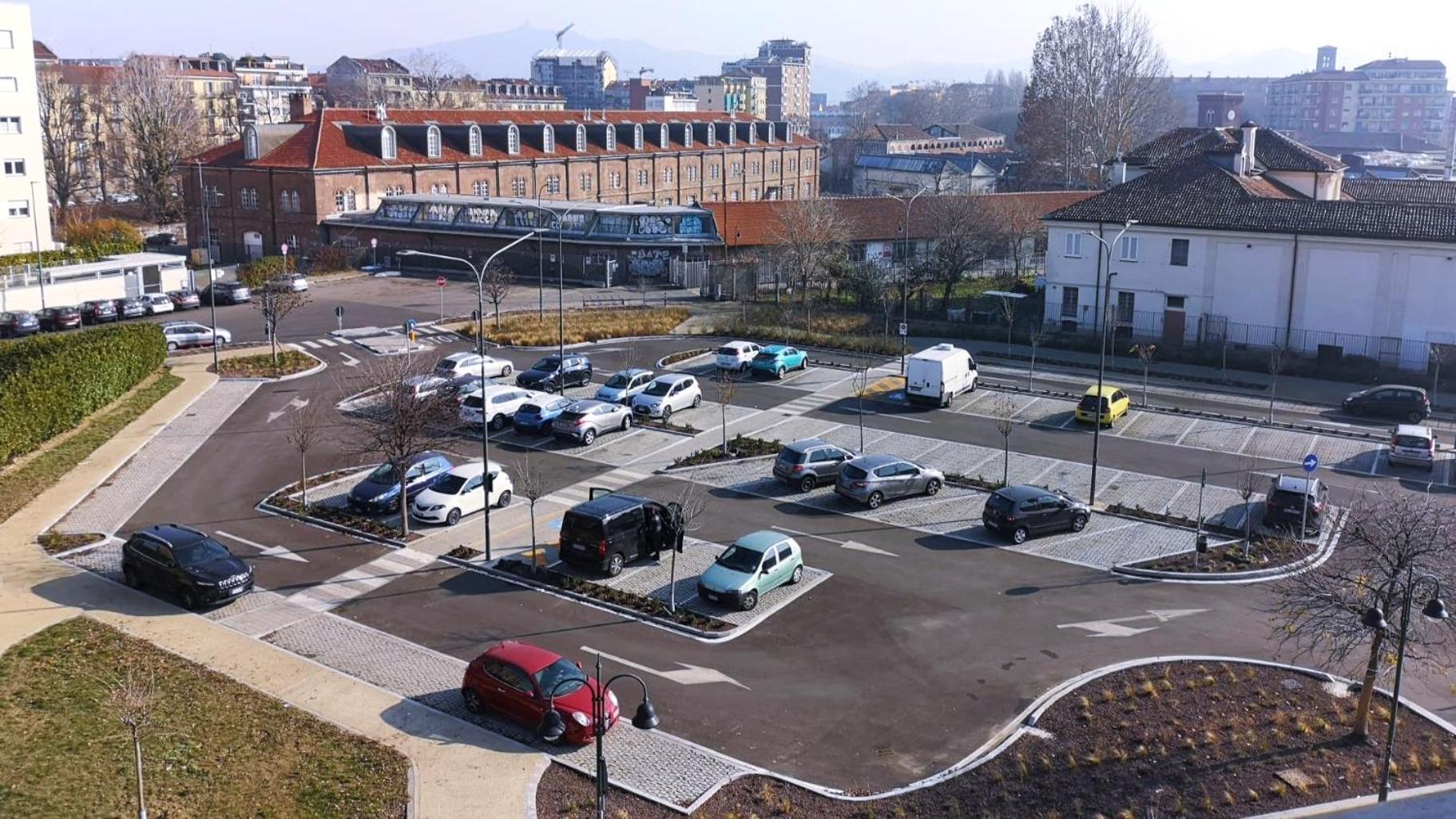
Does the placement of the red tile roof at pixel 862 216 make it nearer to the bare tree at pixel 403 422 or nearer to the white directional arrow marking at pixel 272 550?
the bare tree at pixel 403 422

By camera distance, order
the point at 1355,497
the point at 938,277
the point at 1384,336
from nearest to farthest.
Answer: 1. the point at 1355,497
2. the point at 1384,336
3. the point at 938,277

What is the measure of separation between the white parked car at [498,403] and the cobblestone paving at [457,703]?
13359 millimetres

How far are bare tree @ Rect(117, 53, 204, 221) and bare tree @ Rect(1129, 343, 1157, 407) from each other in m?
61.4

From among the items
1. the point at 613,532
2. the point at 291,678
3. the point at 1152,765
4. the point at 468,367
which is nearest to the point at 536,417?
the point at 468,367

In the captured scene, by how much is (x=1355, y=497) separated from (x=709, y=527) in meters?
17.0

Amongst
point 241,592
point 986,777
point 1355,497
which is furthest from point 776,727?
point 1355,497

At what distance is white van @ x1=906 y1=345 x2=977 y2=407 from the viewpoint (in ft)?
127

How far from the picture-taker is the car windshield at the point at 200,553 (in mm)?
23031

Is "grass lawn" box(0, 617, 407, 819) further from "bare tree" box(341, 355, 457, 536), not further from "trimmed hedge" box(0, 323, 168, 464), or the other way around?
"trimmed hedge" box(0, 323, 168, 464)

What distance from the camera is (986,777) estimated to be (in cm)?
1686

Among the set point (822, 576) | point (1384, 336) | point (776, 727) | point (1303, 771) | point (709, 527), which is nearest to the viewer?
point (1303, 771)

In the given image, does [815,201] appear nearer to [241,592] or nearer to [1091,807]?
[241,592]

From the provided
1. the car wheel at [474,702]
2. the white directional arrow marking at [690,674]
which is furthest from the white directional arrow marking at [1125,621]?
the car wheel at [474,702]

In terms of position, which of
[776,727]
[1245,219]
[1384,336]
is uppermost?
[1245,219]
